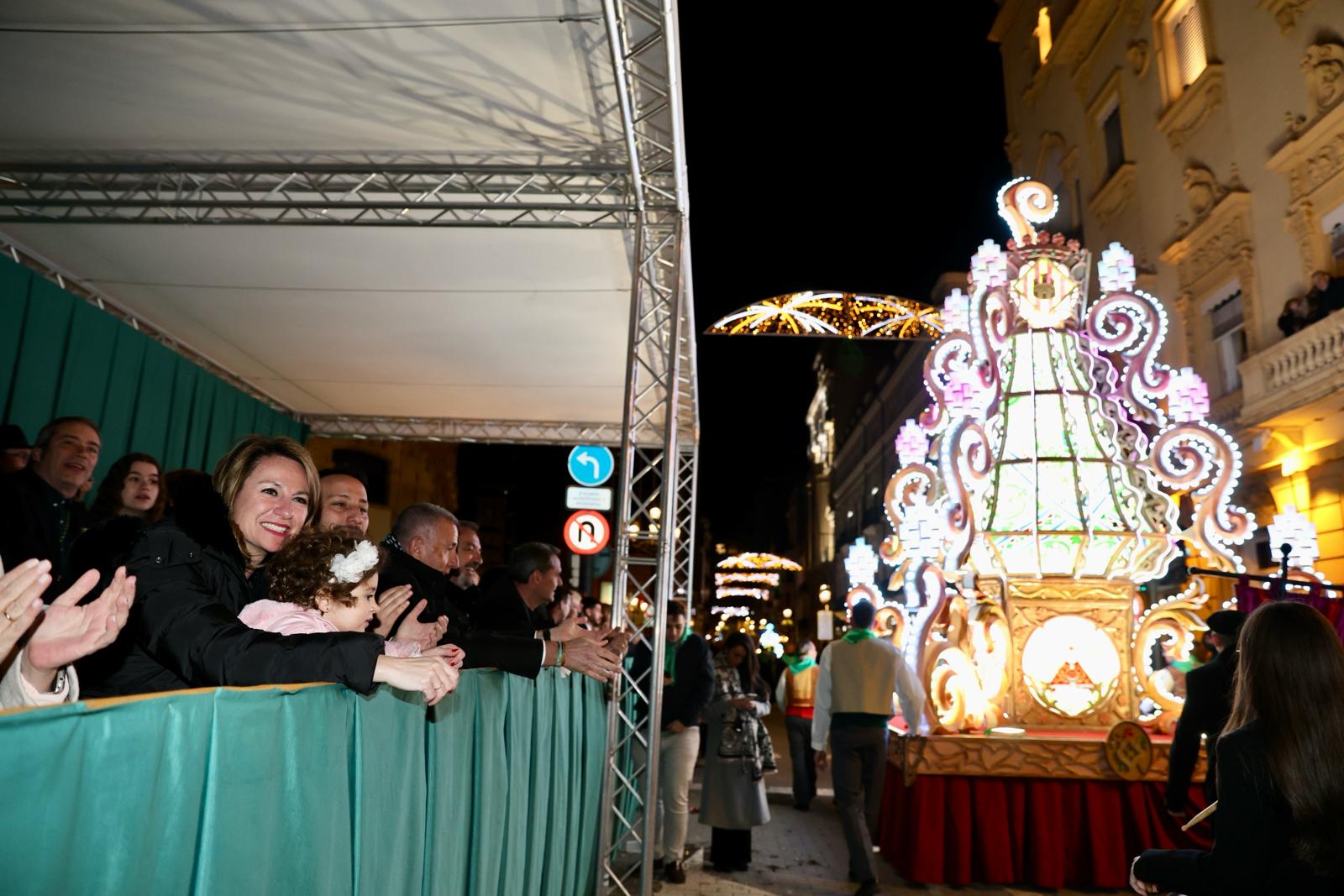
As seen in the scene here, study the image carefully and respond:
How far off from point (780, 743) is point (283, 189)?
52.6 ft

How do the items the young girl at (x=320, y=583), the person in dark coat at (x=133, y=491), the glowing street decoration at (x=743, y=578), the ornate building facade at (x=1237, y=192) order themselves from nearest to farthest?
1. the young girl at (x=320, y=583)
2. the person in dark coat at (x=133, y=491)
3. the ornate building facade at (x=1237, y=192)
4. the glowing street decoration at (x=743, y=578)

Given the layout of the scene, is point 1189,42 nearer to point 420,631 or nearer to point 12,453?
point 420,631

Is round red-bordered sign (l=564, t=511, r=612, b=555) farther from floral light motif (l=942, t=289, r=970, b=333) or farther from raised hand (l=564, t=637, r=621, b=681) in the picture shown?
raised hand (l=564, t=637, r=621, b=681)

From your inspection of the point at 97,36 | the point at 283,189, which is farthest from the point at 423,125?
the point at 97,36

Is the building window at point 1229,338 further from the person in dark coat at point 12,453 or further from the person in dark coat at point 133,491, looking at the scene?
the person in dark coat at point 12,453

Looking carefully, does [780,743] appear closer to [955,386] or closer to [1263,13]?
[955,386]

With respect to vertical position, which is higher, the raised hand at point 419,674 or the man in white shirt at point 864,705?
the raised hand at point 419,674

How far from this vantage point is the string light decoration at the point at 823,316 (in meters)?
11.6

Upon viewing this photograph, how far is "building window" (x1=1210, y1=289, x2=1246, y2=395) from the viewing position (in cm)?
1644

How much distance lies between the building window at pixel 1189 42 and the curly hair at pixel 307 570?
19477mm

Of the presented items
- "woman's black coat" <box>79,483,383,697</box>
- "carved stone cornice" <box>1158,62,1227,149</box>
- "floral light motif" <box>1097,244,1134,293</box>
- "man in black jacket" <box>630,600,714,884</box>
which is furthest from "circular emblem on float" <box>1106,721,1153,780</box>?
"carved stone cornice" <box>1158,62,1227,149</box>

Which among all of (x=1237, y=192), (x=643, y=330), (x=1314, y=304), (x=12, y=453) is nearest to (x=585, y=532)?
(x=643, y=330)

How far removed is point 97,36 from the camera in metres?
6.27

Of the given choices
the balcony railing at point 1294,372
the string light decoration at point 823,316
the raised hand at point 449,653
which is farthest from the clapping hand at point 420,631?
the balcony railing at point 1294,372
